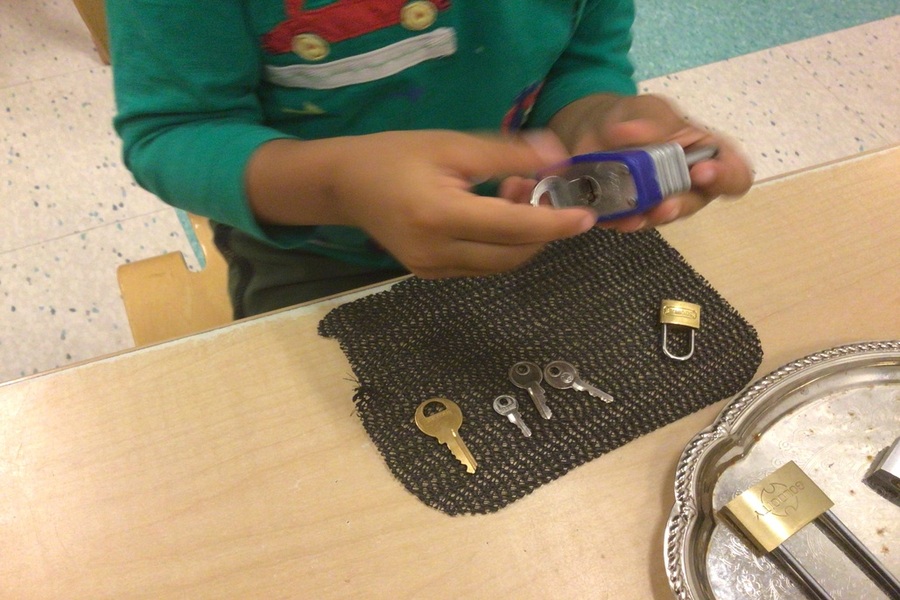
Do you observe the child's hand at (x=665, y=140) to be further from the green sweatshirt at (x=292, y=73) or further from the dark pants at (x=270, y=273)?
the dark pants at (x=270, y=273)

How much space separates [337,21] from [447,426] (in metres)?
0.28

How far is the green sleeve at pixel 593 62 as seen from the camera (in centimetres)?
55

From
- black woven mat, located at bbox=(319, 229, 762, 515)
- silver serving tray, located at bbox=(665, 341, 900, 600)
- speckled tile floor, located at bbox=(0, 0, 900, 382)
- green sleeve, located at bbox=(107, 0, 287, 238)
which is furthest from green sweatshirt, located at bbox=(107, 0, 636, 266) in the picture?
speckled tile floor, located at bbox=(0, 0, 900, 382)

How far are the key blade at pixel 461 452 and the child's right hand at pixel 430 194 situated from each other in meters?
0.12

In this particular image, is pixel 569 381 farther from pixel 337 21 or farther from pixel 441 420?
pixel 337 21

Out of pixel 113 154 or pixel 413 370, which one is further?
pixel 113 154

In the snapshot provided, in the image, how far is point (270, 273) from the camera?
1.94ft

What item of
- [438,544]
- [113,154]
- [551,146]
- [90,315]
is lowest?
[90,315]

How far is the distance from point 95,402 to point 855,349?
1.80 ft

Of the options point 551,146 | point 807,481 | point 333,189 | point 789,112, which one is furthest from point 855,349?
point 789,112

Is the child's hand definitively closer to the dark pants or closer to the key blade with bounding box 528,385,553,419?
the key blade with bounding box 528,385,553,419

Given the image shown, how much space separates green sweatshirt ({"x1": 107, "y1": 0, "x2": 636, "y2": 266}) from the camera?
399 mm

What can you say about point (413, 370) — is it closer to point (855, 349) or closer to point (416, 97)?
point (416, 97)

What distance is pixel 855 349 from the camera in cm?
46
